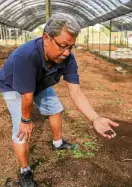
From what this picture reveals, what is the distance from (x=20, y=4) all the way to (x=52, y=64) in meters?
14.5

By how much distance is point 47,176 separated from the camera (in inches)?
111

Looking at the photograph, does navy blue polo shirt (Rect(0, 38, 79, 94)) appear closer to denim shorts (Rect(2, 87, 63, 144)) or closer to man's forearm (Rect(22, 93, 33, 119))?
man's forearm (Rect(22, 93, 33, 119))

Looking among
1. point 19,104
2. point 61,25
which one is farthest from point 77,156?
point 61,25

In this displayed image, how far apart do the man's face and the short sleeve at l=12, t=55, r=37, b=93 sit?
159mm

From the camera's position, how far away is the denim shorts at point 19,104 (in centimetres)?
256

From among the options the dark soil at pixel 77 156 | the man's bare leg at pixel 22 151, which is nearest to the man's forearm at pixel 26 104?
the man's bare leg at pixel 22 151

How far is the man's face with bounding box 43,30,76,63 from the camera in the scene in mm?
2027

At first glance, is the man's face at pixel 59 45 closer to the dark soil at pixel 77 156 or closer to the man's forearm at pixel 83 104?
the man's forearm at pixel 83 104

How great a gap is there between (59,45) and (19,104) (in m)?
0.73

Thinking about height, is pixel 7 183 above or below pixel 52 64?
below

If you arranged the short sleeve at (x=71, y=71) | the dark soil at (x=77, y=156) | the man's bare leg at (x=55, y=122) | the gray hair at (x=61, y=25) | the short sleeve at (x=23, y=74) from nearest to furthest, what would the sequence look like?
the gray hair at (x=61, y=25)
the short sleeve at (x=23, y=74)
the short sleeve at (x=71, y=71)
the dark soil at (x=77, y=156)
the man's bare leg at (x=55, y=122)

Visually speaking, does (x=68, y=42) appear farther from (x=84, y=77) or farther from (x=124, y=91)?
(x=84, y=77)

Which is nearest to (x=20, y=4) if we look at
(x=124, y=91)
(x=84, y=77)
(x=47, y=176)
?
(x=84, y=77)

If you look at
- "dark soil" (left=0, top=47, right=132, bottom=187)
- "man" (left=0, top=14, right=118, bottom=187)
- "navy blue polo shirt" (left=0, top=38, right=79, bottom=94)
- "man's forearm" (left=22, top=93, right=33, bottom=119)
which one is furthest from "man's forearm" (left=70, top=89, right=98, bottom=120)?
"dark soil" (left=0, top=47, right=132, bottom=187)
